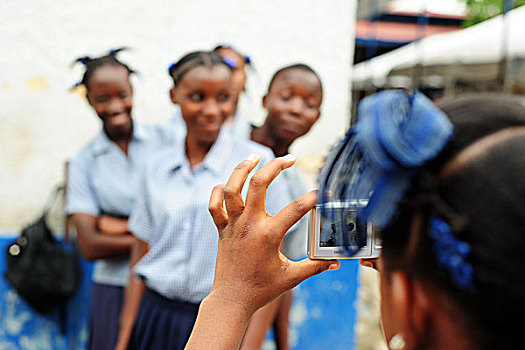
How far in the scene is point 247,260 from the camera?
3.05 feet

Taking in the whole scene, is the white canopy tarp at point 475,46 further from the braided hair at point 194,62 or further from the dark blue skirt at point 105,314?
the dark blue skirt at point 105,314

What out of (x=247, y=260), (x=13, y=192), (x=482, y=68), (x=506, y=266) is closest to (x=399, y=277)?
(x=506, y=266)

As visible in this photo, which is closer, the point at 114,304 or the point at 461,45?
the point at 114,304

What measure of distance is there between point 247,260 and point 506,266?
403 millimetres

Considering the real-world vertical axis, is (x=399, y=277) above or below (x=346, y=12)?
below

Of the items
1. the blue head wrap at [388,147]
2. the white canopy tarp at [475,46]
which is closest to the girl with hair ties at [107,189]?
the blue head wrap at [388,147]

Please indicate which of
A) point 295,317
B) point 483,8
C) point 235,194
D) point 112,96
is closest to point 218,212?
point 235,194

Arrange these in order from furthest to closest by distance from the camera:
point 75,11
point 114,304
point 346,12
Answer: point 346,12
point 75,11
point 114,304

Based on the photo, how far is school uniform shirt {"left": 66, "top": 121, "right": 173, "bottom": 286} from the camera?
2.51 meters

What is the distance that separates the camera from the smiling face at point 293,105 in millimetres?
2352

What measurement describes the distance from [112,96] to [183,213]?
864 millimetres

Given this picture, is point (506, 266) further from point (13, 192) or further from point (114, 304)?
point (13, 192)

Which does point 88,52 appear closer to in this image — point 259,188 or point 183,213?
point 183,213

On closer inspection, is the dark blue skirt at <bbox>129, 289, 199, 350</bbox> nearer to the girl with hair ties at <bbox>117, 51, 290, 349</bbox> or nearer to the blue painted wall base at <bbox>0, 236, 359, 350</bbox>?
the girl with hair ties at <bbox>117, 51, 290, 349</bbox>
